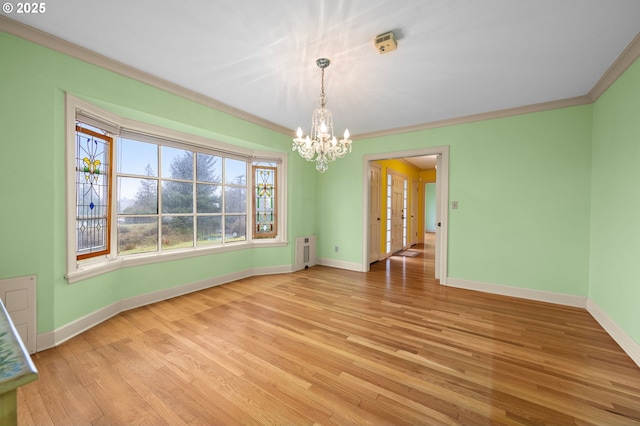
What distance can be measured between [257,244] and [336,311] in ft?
6.96

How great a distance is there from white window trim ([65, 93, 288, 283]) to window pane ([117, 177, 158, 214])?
0.22 meters

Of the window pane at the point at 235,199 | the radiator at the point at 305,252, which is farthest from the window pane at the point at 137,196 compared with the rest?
the radiator at the point at 305,252

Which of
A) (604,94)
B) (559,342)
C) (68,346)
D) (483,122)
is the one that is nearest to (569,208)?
(604,94)

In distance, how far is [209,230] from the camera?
410 centimetres

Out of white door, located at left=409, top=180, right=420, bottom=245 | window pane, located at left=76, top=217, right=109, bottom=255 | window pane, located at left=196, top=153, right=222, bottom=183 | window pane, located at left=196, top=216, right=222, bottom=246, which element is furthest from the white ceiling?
white door, located at left=409, top=180, right=420, bottom=245

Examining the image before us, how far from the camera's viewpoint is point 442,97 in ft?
10.7

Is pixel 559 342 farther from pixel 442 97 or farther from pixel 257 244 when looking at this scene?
pixel 257 244

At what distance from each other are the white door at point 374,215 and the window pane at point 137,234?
4009 millimetres

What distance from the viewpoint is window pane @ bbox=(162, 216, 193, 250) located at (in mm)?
3583

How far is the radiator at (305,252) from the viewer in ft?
16.4

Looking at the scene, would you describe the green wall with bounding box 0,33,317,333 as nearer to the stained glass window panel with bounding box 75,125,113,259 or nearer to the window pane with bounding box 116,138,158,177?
the stained glass window panel with bounding box 75,125,113,259

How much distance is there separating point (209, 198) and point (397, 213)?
16.5 ft

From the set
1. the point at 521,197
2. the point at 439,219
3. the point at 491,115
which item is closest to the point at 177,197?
the point at 439,219

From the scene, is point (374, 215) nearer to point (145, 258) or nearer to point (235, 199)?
point (235, 199)
